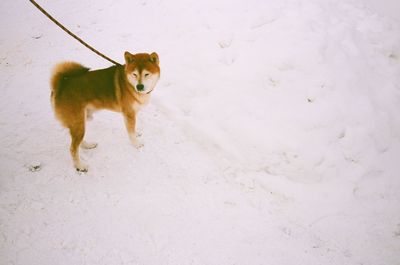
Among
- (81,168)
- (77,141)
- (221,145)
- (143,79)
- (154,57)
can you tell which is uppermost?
(154,57)

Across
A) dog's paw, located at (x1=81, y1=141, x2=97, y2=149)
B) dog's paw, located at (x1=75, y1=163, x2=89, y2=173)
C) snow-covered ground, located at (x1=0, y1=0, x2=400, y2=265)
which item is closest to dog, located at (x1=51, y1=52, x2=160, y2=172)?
dog's paw, located at (x1=75, y1=163, x2=89, y2=173)

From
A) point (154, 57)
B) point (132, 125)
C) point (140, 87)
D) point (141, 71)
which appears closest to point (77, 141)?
point (132, 125)

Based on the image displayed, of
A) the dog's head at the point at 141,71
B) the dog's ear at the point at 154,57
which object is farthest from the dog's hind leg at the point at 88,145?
the dog's ear at the point at 154,57

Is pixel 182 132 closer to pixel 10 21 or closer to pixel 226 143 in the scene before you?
pixel 226 143

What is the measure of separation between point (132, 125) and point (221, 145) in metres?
1.32

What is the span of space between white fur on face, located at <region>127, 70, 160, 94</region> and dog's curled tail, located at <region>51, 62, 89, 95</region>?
0.70m

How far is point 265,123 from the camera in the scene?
4.31 meters

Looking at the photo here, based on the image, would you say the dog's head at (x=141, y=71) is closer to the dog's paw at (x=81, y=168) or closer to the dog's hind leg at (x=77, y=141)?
the dog's hind leg at (x=77, y=141)

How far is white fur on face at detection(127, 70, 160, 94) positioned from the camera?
3.15 meters

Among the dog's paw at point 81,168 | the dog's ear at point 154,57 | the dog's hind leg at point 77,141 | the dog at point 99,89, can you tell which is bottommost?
the dog's paw at point 81,168

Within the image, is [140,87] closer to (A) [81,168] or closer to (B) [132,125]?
(B) [132,125]

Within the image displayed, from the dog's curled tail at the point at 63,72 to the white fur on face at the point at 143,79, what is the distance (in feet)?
2.29

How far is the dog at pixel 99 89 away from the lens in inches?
126

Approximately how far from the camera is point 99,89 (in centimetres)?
338
